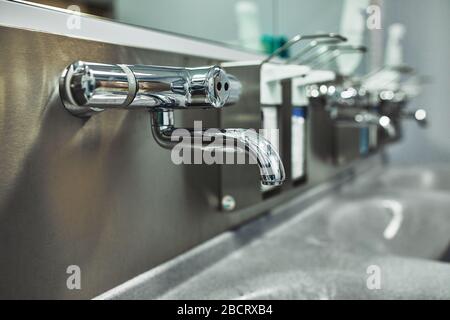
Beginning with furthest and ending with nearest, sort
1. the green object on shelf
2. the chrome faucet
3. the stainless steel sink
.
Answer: the green object on shelf, the stainless steel sink, the chrome faucet

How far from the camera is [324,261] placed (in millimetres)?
769


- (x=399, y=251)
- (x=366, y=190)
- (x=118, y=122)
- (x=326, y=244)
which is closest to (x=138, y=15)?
(x=118, y=122)

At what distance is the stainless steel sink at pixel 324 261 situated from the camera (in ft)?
2.09

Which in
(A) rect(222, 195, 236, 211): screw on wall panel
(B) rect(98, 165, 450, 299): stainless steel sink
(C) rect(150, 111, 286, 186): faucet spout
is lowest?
(B) rect(98, 165, 450, 299): stainless steel sink

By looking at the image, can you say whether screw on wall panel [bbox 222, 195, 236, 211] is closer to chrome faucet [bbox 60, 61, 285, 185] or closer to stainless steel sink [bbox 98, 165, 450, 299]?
stainless steel sink [bbox 98, 165, 450, 299]

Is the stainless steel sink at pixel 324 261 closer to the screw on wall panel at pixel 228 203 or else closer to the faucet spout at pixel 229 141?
the screw on wall panel at pixel 228 203

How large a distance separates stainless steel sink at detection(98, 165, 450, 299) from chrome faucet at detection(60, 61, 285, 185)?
0.87ft

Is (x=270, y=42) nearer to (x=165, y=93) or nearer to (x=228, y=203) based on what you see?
(x=228, y=203)

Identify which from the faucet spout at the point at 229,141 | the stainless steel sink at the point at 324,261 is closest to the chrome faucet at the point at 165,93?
the faucet spout at the point at 229,141

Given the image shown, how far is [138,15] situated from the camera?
2.05 feet

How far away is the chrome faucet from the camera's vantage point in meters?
0.39

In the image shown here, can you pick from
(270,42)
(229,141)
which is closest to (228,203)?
(229,141)

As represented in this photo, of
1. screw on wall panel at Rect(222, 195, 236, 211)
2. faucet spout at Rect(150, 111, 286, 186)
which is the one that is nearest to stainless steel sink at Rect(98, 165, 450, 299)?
screw on wall panel at Rect(222, 195, 236, 211)
